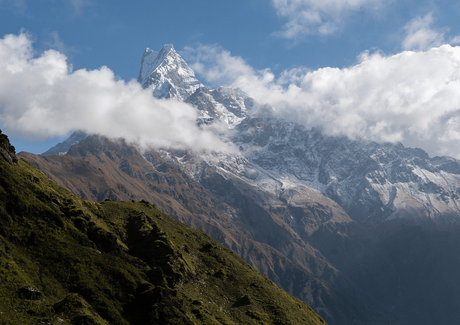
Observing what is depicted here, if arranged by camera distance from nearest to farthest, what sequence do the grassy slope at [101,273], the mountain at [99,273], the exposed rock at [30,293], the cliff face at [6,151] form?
the exposed rock at [30,293] → the mountain at [99,273] → the grassy slope at [101,273] → the cliff face at [6,151]

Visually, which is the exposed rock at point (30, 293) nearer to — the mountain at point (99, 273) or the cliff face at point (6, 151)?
the mountain at point (99, 273)

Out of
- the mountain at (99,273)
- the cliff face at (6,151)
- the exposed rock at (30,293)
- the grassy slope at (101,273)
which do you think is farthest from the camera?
the cliff face at (6,151)

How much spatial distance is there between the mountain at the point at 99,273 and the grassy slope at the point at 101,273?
17 centimetres

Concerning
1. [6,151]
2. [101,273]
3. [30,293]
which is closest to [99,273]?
[101,273]

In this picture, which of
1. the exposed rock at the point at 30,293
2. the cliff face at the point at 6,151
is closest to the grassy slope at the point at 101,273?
the exposed rock at the point at 30,293

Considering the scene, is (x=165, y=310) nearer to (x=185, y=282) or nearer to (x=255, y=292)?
(x=185, y=282)

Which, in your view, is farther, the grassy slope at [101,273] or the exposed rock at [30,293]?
the grassy slope at [101,273]

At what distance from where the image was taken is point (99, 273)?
71000 millimetres

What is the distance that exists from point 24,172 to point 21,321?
132ft

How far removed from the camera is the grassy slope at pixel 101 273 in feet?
190

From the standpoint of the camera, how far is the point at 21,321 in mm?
50906

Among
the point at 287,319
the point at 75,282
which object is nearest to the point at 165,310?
the point at 75,282

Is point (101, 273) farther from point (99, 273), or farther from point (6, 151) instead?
point (6, 151)

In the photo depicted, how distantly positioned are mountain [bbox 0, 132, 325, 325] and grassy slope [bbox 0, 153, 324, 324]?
0.57 ft
